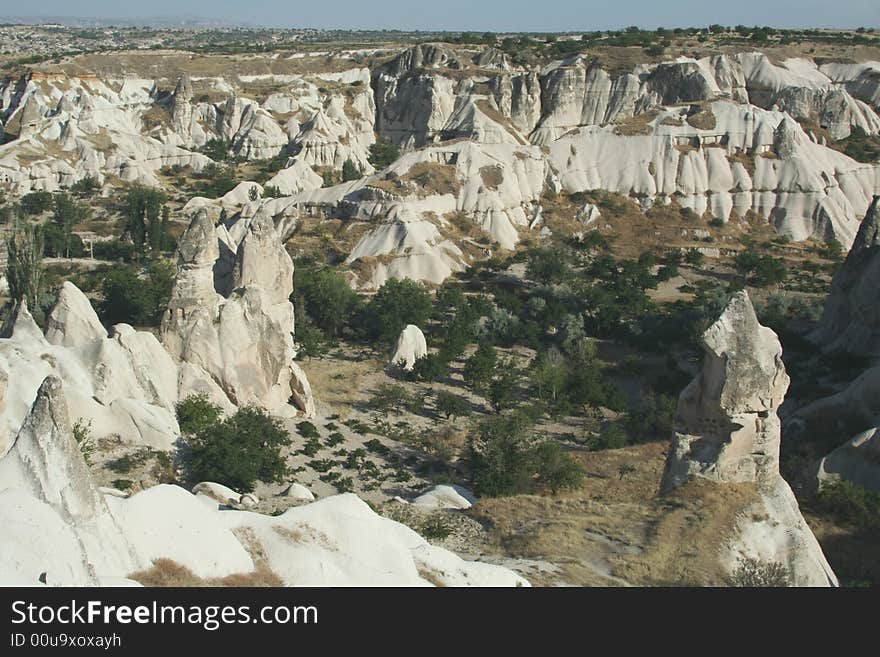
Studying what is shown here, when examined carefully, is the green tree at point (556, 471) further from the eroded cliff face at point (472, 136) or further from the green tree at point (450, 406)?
the eroded cliff face at point (472, 136)

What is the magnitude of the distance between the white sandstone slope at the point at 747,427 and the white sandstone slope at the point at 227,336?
48.0 ft

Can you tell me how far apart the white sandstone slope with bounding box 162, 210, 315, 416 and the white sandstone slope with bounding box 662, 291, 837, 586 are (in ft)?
48.0

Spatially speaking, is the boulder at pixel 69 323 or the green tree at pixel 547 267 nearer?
the boulder at pixel 69 323

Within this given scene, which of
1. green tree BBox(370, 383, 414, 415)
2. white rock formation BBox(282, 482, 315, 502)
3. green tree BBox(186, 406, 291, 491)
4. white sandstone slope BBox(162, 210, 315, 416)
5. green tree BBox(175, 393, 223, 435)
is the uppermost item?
white sandstone slope BBox(162, 210, 315, 416)

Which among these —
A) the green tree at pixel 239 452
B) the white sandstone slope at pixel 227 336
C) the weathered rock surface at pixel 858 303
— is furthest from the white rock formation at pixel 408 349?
the weathered rock surface at pixel 858 303

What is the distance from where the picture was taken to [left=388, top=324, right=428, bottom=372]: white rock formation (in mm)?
34469

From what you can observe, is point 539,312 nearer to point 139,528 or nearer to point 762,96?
point 139,528

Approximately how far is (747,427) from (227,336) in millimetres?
15795

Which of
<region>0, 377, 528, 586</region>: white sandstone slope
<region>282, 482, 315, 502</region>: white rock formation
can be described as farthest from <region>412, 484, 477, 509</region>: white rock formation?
<region>0, 377, 528, 586</region>: white sandstone slope

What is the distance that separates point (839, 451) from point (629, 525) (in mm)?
9697

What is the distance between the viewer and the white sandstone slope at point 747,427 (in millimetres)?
15391

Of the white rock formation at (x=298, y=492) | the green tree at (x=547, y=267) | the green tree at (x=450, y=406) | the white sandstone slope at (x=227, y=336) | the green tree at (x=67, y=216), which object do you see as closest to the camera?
the white rock formation at (x=298, y=492)

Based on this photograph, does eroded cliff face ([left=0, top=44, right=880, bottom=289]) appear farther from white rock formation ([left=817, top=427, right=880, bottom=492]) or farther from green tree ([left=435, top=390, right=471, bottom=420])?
white rock formation ([left=817, top=427, right=880, bottom=492])

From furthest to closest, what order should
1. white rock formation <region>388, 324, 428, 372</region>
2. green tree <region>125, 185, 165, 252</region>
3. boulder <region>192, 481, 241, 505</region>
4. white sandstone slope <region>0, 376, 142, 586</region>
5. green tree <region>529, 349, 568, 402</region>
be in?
green tree <region>125, 185, 165, 252</region> < white rock formation <region>388, 324, 428, 372</region> < green tree <region>529, 349, 568, 402</region> < boulder <region>192, 481, 241, 505</region> < white sandstone slope <region>0, 376, 142, 586</region>
